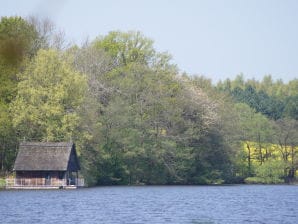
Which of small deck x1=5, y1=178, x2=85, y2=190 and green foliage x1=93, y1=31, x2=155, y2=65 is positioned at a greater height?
green foliage x1=93, y1=31, x2=155, y2=65

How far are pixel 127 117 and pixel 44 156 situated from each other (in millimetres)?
15374

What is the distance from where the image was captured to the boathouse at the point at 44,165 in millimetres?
67938

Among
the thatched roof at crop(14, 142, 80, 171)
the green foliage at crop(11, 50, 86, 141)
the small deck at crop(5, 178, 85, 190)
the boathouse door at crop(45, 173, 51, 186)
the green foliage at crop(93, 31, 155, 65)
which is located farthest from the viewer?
the green foliage at crop(93, 31, 155, 65)

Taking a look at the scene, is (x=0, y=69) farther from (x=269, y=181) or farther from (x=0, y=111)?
(x=269, y=181)

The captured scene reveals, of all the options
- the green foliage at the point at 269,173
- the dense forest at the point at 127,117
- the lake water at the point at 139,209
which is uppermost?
the dense forest at the point at 127,117

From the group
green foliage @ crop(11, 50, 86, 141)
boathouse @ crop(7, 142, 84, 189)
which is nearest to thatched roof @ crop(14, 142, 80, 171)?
boathouse @ crop(7, 142, 84, 189)

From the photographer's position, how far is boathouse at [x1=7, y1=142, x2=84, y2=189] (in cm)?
6794

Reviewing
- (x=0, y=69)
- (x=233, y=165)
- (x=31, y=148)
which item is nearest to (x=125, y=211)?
(x=31, y=148)

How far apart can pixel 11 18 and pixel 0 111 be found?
1227 cm

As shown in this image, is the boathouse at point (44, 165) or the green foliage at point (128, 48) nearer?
the boathouse at point (44, 165)

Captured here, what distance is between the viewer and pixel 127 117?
81.2m

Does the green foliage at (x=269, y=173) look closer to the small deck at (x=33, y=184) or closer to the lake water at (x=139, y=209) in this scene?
the small deck at (x=33, y=184)

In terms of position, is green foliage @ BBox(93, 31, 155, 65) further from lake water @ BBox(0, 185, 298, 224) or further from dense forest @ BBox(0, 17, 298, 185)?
lake water @ BBox(0, 185, 298, 224)

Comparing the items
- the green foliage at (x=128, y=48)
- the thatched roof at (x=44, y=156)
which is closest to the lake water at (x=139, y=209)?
the thatched roof at (x=44, y=156)
